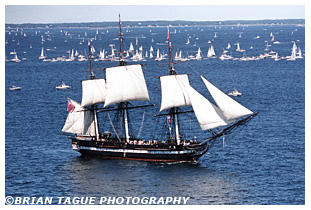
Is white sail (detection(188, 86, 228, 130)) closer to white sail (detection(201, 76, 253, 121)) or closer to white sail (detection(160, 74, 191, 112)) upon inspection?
white sail (detection(201, 76, 253, 121))

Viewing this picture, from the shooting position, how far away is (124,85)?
8369 cm

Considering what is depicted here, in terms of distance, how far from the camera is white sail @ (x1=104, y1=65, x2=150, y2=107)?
275ft

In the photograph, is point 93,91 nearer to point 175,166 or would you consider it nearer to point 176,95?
point 176,95

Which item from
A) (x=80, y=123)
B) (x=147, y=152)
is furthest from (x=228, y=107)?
(x=80, y=123)

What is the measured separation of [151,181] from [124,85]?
56.7ft

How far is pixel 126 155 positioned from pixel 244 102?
4772cm

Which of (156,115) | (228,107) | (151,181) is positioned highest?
(228,107)

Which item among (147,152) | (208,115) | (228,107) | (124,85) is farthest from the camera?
(124,85)

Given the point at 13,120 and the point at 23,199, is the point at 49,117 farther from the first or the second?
the point at 23,199

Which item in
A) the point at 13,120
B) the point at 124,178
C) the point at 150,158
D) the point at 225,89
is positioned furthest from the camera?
the point at 225,89

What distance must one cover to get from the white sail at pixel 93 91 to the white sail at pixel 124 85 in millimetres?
1920

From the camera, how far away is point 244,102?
122875mm

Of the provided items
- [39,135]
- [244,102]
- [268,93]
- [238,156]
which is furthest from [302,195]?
[268,93]

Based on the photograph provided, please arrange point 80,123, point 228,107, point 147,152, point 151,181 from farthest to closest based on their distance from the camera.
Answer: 1. point 80,123
2. point 147,152
3. point 228,107
4. point 151,181
